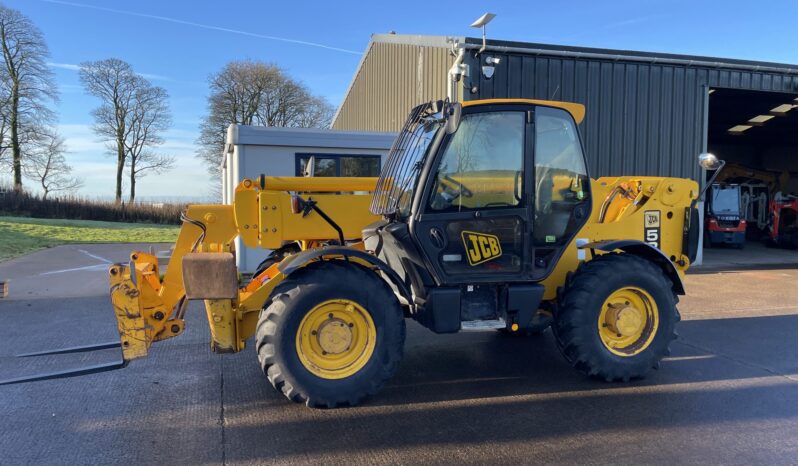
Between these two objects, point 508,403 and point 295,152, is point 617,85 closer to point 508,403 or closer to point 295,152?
point 295,152

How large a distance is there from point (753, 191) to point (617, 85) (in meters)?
12.8

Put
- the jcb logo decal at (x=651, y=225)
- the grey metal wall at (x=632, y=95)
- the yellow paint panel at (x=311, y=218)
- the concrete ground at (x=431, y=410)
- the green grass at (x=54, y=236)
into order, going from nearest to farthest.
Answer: the concrete ground at (x=431, y=410) < the yellow paint panel at (x=311, y=218) < the jcb logo decal at (x=651, y=225) < the grey metal wall at (x=632, y=95) < the green grass at (x=54, y=236)

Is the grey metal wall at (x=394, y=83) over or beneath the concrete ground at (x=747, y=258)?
over

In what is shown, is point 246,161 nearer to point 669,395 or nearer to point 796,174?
point 669,395

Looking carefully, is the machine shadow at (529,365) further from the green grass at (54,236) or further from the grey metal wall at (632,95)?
the green grass at (54,236)

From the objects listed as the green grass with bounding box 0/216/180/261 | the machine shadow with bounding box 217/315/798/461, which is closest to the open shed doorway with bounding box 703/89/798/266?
the machine shadow with bounding box 217/315/798/461

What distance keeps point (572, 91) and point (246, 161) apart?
24.1 feet

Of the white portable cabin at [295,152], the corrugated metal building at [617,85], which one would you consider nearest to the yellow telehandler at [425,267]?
the white portable cabin at [295,152]

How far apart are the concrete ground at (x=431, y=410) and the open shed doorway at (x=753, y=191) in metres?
11.1

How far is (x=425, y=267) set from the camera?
463 centimetres

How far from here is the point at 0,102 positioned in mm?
30688

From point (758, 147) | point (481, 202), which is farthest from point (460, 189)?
point (758, 147)

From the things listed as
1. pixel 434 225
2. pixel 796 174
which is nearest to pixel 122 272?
pixel 434 225

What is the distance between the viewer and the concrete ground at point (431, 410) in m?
3.65
